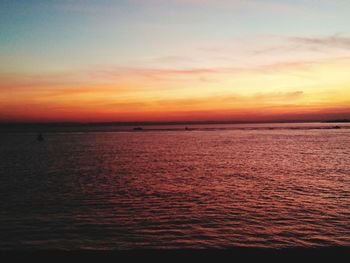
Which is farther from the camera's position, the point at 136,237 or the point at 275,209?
the point at 275,209

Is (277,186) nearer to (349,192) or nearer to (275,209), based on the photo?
(349,192)

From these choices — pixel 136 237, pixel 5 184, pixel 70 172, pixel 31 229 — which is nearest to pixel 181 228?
pixel 136 237

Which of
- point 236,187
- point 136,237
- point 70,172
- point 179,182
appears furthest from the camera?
point 70,172

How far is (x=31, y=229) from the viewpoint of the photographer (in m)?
15.7

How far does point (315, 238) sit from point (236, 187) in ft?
39.8

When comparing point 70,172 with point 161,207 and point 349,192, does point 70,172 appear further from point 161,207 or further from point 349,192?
point 349,192

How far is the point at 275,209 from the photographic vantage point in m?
19.2

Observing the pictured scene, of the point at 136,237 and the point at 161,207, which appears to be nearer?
the point at 136,237

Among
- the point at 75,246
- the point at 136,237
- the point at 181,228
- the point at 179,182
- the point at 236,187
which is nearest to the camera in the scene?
the point at 75,246

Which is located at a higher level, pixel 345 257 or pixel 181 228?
pixel 345 257

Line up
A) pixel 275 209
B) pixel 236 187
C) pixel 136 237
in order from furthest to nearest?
pixel 236 187 → pixel 275 209 → pixel 136 237

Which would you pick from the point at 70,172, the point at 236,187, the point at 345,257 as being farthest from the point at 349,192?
the point at 70,172

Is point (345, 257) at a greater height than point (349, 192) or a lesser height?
greater

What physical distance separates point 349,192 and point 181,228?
14.5m
